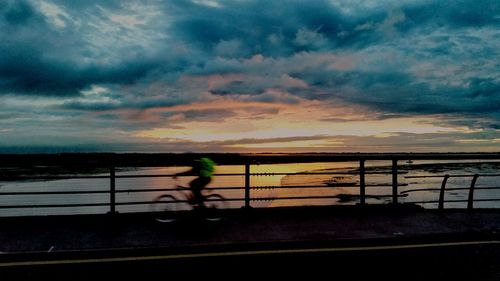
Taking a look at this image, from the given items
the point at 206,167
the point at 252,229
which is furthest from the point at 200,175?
the point at 252,229

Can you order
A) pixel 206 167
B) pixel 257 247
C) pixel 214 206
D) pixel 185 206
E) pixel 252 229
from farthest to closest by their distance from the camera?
pixel 185 206 < pixel 214 206 < pixel 206 167 < pixel 252 229 < pixel 257 247

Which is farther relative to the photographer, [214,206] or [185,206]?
[185,206]

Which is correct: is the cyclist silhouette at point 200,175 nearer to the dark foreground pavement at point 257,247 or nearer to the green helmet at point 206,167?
the green helmet at point 206,167

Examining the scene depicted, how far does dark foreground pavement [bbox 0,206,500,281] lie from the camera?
20.0ft

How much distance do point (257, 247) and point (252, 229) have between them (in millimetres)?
1335

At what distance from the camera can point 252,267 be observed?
630 centimetres

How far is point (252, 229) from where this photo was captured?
8727 millimetres

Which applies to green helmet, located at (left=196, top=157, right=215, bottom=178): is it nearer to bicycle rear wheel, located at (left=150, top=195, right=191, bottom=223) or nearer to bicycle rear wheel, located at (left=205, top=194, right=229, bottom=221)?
bicycle rear wheel, located at (left=205, top=194, right=229, bottom=221)

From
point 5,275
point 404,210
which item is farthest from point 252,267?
point 404,210

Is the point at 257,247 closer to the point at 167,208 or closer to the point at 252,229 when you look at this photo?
the point at 252,229

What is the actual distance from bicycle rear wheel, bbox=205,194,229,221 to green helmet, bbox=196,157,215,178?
82cm

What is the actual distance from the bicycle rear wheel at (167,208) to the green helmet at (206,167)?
1057 millimetres

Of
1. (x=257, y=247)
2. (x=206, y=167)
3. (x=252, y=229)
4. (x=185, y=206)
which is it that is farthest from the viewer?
(x=185, y=206)

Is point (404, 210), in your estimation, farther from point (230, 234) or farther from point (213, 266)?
point (213, 266)
